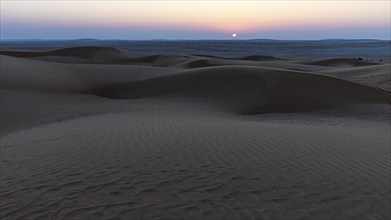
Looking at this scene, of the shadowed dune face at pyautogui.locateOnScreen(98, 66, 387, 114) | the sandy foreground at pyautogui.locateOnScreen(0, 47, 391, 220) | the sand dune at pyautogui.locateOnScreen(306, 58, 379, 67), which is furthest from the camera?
the sand dune at pyautogui.locateOnScreen(306, 58, 379, 67)

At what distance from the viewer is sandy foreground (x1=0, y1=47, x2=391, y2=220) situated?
329 centimetres

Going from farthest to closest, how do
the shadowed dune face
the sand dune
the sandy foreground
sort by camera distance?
the sand dune → the shadowed dune face → the sandy foreground

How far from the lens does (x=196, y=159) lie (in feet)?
14.8

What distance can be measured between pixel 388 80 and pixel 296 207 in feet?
50.0

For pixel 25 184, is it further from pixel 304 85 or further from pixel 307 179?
pixel 304 85

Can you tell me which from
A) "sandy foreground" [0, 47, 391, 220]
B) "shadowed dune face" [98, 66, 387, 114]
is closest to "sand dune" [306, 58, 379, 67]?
"shadowed dune face" [98, 66, 387, 114]

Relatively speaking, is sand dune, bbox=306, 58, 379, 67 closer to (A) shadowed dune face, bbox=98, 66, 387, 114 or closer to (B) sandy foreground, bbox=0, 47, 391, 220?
(A) shadowed dune face, bbox=98, 66, 387, 114

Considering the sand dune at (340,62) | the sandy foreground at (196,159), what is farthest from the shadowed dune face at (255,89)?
the sand dune at (340,62)

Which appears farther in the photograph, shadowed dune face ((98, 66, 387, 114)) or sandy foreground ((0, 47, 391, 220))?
shadowed dune face ((98, 66, 387, 114))

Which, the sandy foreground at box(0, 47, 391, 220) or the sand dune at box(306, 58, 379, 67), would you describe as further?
the sand dune at box(306, 58, 379, 67)

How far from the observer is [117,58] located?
34969 millimetres

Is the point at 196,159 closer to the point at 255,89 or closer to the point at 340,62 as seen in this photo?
the point at 255,89

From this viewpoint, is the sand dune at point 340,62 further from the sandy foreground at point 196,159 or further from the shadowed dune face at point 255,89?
the sandy foreground at point 196,159

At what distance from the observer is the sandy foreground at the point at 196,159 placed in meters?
3.29
